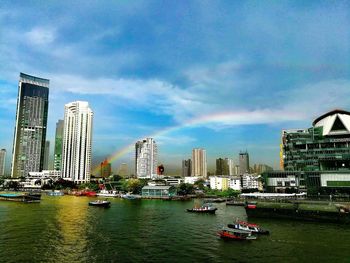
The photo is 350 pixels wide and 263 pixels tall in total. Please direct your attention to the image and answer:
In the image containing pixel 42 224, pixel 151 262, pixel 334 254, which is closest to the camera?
pixel 151 262

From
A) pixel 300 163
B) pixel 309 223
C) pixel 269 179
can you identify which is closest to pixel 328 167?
pixel 300 163

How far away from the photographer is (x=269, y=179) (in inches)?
6142

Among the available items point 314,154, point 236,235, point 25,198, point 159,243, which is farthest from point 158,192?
point 159,243

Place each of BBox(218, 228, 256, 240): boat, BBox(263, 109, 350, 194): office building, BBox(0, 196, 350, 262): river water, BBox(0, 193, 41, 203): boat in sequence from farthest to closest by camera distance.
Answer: BBox(263, 109, 350, 194): office building, BBox(0, 193, 41, 203): boat, BBox(218, 228, 256, 240): boat, BBox(0, 196, 350, 262): river water

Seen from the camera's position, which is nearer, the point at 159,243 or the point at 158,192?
the point at 159,243

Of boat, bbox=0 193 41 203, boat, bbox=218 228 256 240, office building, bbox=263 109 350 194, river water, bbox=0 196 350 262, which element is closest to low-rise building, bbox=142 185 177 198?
office building, bbox=263 109 350 194

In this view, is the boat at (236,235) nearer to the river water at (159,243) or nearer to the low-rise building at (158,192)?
the river water at (159,243)

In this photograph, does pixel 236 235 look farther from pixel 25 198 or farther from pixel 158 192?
pixel 158 192

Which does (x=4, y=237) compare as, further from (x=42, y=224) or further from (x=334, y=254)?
(x=334, y=254)

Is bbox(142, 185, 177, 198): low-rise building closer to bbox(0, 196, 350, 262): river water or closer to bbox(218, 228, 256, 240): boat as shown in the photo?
bbox(0, 196, 350, 262): river water

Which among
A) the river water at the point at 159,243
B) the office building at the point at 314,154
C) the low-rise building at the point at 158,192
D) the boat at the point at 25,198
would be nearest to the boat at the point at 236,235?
the river water at the point at 159,243

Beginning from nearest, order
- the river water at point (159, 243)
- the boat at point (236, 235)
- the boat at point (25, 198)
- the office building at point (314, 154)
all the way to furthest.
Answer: the river water at point (159, 243), the boat at point (236, 235), the boat at point (25, 198), the office building at point (314, 154)

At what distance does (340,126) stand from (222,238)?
120075 mm

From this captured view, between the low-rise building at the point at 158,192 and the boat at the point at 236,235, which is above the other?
the low-rise building at the point at 158,192
